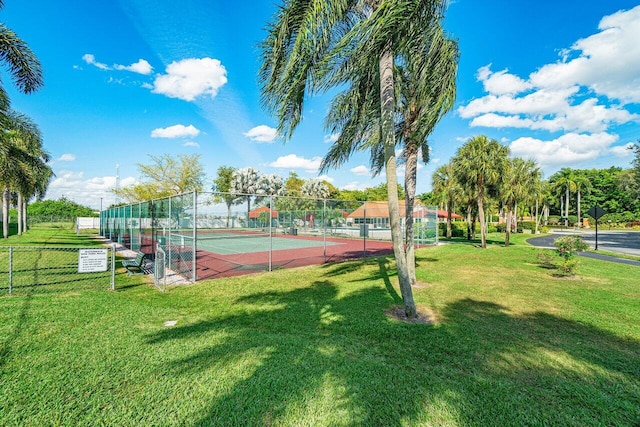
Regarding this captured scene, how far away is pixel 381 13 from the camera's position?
13.8 feet

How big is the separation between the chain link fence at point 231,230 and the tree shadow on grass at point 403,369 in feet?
15.0

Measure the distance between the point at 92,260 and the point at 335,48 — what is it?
7.37 metres

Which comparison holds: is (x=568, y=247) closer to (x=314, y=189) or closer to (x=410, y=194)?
(x=410, y=194)

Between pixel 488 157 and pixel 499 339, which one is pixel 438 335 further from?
pixel 488 157

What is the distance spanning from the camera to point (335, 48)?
4230 mm

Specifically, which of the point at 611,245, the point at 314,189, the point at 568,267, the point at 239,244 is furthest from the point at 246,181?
the point at 568,267

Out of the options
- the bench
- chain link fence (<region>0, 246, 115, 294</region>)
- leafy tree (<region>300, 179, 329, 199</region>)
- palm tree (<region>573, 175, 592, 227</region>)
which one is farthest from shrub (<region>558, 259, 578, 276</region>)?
palm tree (<region>573, 175, 592, 227</region>)

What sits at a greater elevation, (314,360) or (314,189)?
(314,189)

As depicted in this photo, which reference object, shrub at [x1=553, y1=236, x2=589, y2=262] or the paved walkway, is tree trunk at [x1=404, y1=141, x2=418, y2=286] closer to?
shrub at [x1=553, y1=236, x2=589, y2=262]

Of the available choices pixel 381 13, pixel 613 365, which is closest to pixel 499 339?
pixel 613 365

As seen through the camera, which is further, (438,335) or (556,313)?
(556,313)

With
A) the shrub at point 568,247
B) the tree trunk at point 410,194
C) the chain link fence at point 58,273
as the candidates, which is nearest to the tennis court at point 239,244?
the chain link fence at point 58,273

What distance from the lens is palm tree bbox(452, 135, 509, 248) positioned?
58.5ft

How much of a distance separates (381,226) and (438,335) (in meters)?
24.5
